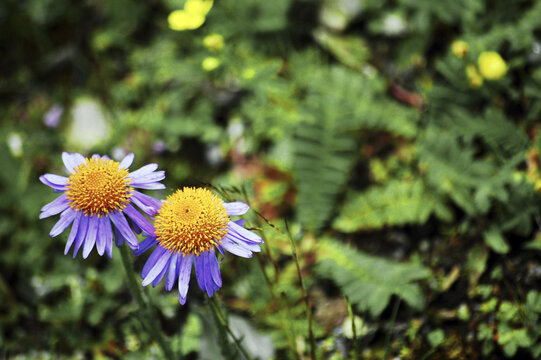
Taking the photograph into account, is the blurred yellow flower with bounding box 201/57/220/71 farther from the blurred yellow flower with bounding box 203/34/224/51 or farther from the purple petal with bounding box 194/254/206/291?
the purple petal with bounding box 194/254/206/291

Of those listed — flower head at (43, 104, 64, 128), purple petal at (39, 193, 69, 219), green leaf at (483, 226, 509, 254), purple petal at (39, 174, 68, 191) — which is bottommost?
green leaf at (483, 226, 509, 254)

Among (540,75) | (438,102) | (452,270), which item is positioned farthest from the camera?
(438,102)

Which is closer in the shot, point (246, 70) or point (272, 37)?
point (246, 70)

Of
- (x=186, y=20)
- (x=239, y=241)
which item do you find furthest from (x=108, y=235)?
(x=186, y=20)

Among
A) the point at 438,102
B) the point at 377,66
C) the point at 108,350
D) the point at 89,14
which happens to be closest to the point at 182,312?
the point at 108,350

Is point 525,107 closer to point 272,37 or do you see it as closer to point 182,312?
point 272,37

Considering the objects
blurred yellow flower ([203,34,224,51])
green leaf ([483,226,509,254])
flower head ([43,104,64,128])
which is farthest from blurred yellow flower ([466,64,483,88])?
flower head ([43,104,64,128])

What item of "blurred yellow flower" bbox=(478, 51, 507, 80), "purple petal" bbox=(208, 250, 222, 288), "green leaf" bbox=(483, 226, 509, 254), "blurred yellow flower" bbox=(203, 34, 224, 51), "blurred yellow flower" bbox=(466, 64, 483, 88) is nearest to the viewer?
"purple petal" bbox=(208, 250, 222, 288)
